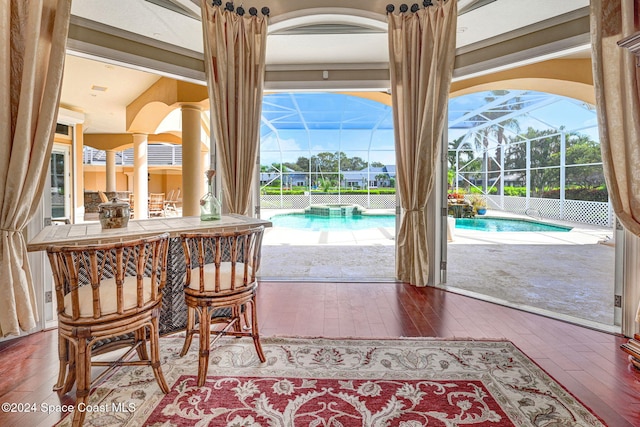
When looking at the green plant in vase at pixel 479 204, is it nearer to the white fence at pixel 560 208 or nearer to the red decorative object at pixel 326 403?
the white fence at pixel 560 208

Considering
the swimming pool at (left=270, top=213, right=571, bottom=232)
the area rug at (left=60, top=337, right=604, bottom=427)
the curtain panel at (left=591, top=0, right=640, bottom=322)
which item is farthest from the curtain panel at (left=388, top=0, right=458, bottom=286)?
the swimming pool at (left=270, top=213, right=571, bottom=232)

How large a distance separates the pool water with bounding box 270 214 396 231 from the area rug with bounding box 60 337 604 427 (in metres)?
8.80

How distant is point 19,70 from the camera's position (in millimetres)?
2486

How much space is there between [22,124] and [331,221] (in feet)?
34.8

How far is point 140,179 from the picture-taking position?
779 cm

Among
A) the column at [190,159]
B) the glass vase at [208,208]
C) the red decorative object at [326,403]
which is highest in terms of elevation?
the column at [190,159]

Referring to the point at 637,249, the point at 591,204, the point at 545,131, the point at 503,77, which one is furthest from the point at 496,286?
the point at 545,131

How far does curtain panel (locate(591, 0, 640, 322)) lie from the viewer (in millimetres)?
2465

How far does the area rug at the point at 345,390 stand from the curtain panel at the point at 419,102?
167cm

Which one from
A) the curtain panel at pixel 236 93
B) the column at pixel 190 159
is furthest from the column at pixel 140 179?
the curtain panel at pixel 236 93

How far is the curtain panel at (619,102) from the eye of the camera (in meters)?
2.46

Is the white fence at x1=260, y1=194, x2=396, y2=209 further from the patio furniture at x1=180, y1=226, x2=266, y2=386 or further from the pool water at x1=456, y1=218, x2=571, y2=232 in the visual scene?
the patio furniture at x1=180, y1=226, x2=266, y2=386

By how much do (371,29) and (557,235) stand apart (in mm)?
7279

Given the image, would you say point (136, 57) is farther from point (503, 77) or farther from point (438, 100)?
point (503, 77)
